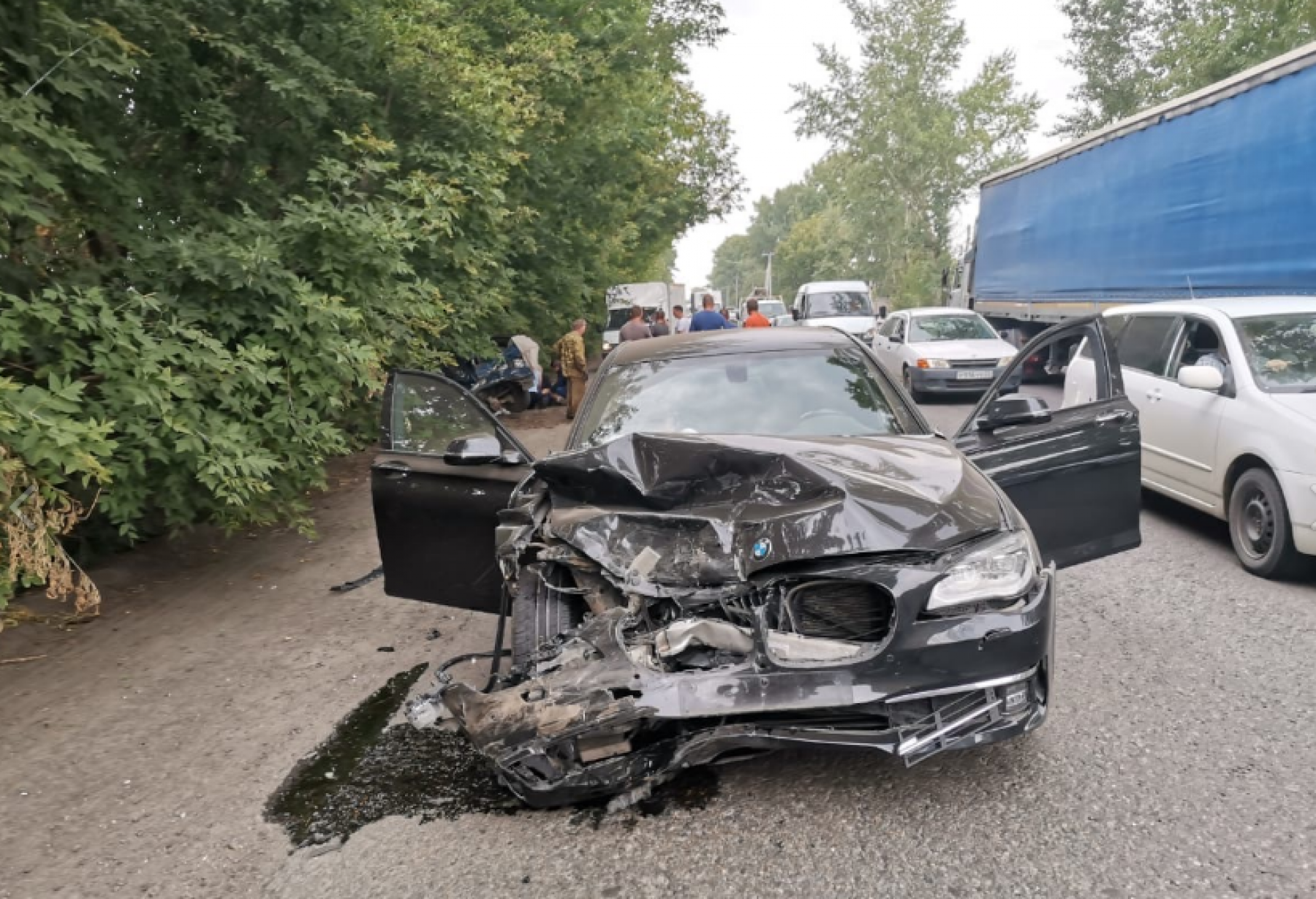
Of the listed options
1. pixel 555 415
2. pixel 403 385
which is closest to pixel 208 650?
pixel 403 385

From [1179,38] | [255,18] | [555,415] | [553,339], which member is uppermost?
[1179,38]

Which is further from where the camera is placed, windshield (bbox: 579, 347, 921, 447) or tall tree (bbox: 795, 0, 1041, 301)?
tall tree (bbox: 795, 0, 1041, 301)

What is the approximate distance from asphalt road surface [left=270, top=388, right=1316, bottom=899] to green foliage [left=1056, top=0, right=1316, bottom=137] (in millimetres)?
25675

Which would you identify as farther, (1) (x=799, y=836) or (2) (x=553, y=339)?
(2) (x=553, y=339)

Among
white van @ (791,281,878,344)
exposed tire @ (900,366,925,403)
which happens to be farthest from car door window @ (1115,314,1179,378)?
white van @ (791,281,878,344)

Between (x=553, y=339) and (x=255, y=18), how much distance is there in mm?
11324

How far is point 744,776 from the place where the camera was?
3316 mm

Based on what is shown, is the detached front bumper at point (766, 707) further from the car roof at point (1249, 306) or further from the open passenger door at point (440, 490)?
the car roof at point (1249, 306)

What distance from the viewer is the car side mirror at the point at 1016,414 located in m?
4.41

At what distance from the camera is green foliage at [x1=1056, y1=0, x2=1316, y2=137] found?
84.6 ft

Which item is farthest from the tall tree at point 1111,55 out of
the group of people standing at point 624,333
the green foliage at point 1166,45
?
the group of people standing at point 624,333

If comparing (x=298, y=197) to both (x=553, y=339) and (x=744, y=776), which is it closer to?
(x=744, y=776)

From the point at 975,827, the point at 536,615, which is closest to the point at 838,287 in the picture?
the point at 536,615

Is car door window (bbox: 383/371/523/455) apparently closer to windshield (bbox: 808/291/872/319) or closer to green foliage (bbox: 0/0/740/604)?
green foliage (bbox: 0/0/740/604)
